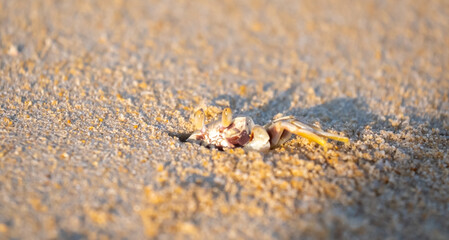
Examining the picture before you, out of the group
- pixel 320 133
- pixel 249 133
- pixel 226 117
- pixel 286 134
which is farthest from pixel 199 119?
pixel 320 133

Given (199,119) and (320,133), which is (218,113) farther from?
(320,133)

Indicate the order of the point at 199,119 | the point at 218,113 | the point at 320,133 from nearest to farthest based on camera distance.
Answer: the point at 320,133 → the point at 199,119 → the point at 218,113

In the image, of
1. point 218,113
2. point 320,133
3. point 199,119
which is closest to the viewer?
point 320,133

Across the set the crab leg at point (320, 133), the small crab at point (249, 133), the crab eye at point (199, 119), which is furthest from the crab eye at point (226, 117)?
the crab leg at point (320, 133)

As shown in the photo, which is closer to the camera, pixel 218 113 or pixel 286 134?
pixel 286 134

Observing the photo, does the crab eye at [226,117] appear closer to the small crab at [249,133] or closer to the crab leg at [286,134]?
the small crab at [249,133]

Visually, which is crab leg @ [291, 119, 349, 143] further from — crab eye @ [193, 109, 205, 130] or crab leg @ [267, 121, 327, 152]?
crab eye @ [193, 109, 205, 130]
